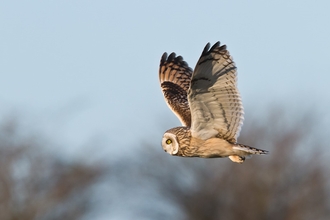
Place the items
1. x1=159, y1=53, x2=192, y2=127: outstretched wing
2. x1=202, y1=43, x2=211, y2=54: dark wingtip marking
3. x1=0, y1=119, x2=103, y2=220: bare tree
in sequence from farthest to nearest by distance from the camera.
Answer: x1=0, y1=119, x2=103, y2=220: bare tree, x1=159, y1=53, x2=192, y2=127: outstretched wing, x1=202, y1=43, x2=211, y2=54: dark wingtip marking

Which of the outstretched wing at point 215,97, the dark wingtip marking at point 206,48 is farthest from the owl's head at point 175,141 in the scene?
the dark wingtip marking at point 206,48

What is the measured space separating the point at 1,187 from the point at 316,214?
717cm

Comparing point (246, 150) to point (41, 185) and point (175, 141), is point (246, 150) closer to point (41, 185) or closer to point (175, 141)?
point (175, 141)

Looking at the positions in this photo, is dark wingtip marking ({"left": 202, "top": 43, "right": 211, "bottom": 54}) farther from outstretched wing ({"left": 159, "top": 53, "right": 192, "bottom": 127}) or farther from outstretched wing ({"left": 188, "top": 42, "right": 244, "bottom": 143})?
outstretched wing ({"left": 159, "top": 53, "right": 192, "bottom": 127})

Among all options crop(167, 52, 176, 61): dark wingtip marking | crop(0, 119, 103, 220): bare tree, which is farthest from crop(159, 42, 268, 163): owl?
crop(0, 119, 103, 220): bare tree

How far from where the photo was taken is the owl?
931cm

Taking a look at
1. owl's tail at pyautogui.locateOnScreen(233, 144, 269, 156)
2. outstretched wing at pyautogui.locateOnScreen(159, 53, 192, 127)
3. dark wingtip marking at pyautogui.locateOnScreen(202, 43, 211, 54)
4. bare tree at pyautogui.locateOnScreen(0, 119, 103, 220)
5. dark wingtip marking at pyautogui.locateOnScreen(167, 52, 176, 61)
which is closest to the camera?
dark wingtip marking at pyautogui.locateOnScreen(202, 43, 211, 54)

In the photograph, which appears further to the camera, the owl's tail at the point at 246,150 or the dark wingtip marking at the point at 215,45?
the owl's tail at the point at 246,150

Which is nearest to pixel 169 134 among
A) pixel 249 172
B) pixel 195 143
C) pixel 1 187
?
pixel 195 143

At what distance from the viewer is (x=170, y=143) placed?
384 inches

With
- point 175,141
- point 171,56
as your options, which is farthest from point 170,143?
point 171,56

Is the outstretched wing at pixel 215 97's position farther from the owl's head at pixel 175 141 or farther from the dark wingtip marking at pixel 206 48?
the owl's head at pixel 175 141

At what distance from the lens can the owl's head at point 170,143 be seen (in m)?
9.73

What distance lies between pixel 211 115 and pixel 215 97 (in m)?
0.24
